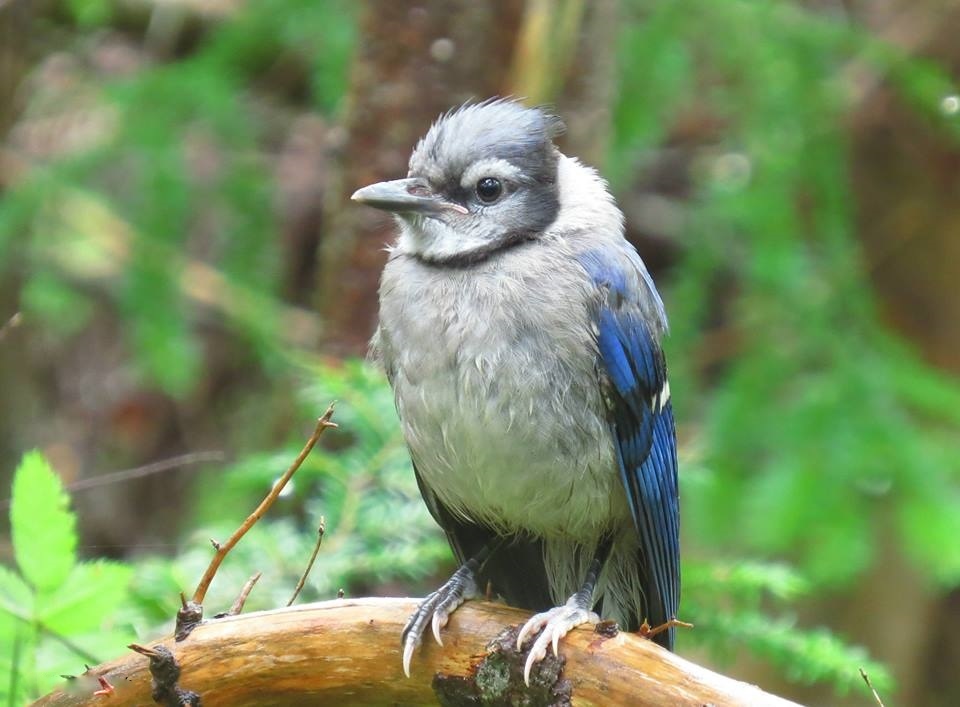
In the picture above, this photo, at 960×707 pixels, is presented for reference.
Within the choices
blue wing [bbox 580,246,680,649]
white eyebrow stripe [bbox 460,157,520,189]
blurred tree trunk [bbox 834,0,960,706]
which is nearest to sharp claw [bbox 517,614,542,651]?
blue wing [bbox 580,246,680,649]

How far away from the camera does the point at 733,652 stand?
316 centimetres

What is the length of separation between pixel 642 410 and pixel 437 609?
24.1 inches

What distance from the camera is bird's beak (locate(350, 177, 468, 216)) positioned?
266cm

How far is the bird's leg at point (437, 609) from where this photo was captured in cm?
227

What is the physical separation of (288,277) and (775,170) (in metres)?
2.88

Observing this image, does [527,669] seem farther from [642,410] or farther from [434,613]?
[642,410]

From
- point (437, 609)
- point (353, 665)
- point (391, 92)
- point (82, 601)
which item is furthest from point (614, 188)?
point (82, 601)

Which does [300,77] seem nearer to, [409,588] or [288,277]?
[288,277]

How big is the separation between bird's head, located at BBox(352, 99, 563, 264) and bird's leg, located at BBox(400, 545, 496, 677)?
2.08ft

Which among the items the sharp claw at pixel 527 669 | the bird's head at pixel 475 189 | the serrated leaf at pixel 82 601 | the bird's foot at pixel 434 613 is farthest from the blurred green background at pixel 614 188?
the sharp claw at pixel 527 669

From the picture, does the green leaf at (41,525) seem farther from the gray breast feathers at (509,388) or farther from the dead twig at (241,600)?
the gray breast feathers at (509,388)

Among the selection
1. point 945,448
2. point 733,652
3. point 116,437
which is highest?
point 945,448

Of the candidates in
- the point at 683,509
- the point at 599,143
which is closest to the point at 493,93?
the point at 599,143

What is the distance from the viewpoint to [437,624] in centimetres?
234
